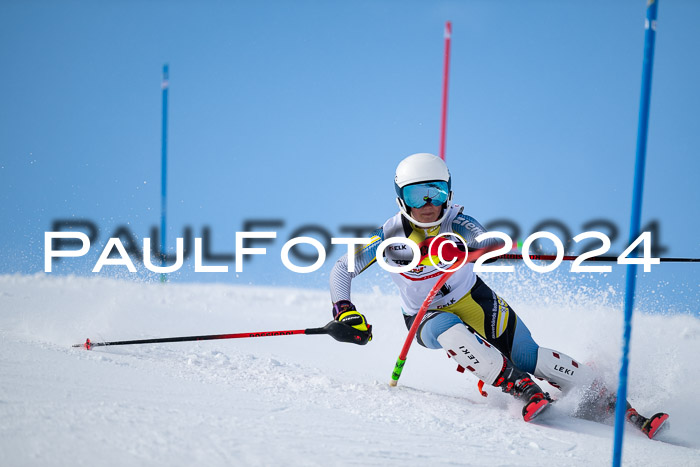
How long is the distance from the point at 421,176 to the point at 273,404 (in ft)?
4.38

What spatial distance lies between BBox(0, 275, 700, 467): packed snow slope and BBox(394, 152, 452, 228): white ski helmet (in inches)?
37.9

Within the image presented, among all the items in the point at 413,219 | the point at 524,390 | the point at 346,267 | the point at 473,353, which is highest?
the point at 413,219

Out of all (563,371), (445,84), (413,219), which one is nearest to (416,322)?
(413,219)

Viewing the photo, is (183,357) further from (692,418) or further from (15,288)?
(15,288)

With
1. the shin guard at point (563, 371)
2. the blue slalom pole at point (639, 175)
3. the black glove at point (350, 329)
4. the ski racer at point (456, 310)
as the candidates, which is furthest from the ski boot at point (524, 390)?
the blue slalom pole at point (639, 175)

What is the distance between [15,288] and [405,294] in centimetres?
446

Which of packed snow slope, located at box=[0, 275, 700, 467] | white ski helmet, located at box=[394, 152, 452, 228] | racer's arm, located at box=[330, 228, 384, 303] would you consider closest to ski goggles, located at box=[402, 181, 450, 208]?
white ski helmet, located at box=[394, 152, 452, 228]

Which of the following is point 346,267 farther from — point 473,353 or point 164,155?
point 164,155

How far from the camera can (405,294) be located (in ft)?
10.2

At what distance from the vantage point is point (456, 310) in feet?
10.1

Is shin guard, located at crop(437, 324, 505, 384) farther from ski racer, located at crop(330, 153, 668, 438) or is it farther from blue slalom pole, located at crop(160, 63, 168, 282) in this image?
blue slalom pole, located at crop(160, 63, 168, 282)

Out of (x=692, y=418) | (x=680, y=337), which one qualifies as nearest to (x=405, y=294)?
(x=692, y=418)

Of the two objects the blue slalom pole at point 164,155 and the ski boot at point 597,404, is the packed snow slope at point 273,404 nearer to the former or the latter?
the ski boot at point 597,404

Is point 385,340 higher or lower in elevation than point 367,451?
lower
